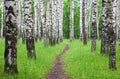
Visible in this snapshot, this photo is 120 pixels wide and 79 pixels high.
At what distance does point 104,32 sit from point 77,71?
19.3 feet

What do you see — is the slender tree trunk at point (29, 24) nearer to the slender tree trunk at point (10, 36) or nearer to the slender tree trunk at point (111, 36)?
the slender tree trunk at point (10, 36)

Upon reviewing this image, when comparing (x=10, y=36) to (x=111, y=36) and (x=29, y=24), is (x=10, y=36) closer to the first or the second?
(x=111, y=36)

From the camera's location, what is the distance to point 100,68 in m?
14.3

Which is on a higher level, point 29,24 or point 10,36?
point 29,24

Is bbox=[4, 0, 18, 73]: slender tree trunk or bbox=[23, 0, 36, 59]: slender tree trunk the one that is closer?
bbox=[4, 0, 18, 73]: slender tree trunk

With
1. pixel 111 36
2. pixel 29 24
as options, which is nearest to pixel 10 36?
pixel 111 36

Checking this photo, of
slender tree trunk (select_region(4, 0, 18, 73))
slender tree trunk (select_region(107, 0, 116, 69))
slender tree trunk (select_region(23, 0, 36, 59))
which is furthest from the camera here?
slender tree trunk (select_region(23, 0, 36, 59))

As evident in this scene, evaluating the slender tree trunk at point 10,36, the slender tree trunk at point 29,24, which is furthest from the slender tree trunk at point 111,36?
the slender tree trunk at point 29,24

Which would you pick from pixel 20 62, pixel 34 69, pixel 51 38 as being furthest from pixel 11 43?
pixel 51 38

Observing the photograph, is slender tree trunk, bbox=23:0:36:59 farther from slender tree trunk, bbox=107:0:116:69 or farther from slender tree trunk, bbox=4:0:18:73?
slender tree trunk, bbox=107:0:116:69

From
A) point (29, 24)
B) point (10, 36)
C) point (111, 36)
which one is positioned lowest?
point (111, 36)

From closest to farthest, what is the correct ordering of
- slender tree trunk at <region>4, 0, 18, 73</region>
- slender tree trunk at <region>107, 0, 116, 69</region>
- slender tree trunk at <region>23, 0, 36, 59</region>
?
slender tree trunk at <region>4, 0, 18, 73</region>, slender tree trunk at <region>107, 0, 116, 69</region>, slender tree trunk at <region>23, 0, 36, 59</region>

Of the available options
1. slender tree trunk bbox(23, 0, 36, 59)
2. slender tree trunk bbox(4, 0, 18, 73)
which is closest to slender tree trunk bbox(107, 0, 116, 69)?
slender tree trunk bbox(4, 0, 18, 73)

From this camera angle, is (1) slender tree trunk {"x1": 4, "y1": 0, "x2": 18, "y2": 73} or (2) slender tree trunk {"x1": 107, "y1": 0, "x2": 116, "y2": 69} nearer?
(1) slender tree trunk {"x1": 4, "y1": 0, "x2": 18, "y2": 73}
